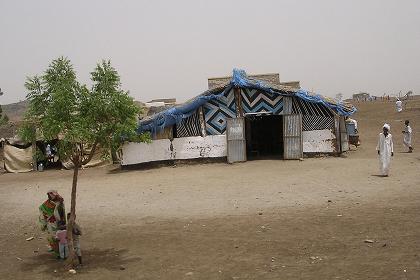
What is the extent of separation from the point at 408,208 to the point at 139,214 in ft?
19.6

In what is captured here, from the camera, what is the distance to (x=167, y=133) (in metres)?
19.8

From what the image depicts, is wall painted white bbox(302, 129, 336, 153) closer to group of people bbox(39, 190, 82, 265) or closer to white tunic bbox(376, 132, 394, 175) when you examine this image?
white tunic bbox(376, 132, 394, 175)

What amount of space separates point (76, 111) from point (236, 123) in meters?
12.9

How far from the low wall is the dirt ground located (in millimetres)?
3181

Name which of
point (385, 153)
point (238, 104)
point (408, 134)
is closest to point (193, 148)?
point (238, 104)

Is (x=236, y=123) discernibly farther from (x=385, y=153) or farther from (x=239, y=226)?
(x=239, y=226)

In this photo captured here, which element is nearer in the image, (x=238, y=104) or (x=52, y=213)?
(x=52, y=213)

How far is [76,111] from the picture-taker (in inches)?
271

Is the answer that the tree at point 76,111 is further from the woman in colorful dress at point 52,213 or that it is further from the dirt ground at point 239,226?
the dirt ground at point 239,226

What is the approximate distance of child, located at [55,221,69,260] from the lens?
24.7ft

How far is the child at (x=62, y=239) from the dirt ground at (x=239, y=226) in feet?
0.74

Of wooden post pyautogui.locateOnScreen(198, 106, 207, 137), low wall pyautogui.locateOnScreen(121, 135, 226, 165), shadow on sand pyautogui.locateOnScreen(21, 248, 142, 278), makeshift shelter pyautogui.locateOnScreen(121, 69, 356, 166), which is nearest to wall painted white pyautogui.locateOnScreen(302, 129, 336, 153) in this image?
makeshift shelter pyautogui.locateOnScreen(121, 69, 356, 166)

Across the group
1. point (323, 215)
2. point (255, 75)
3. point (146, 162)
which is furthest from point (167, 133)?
point (323, 215)

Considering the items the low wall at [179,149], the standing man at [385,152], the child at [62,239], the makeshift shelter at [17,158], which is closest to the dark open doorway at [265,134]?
the low wall at [179,149]
